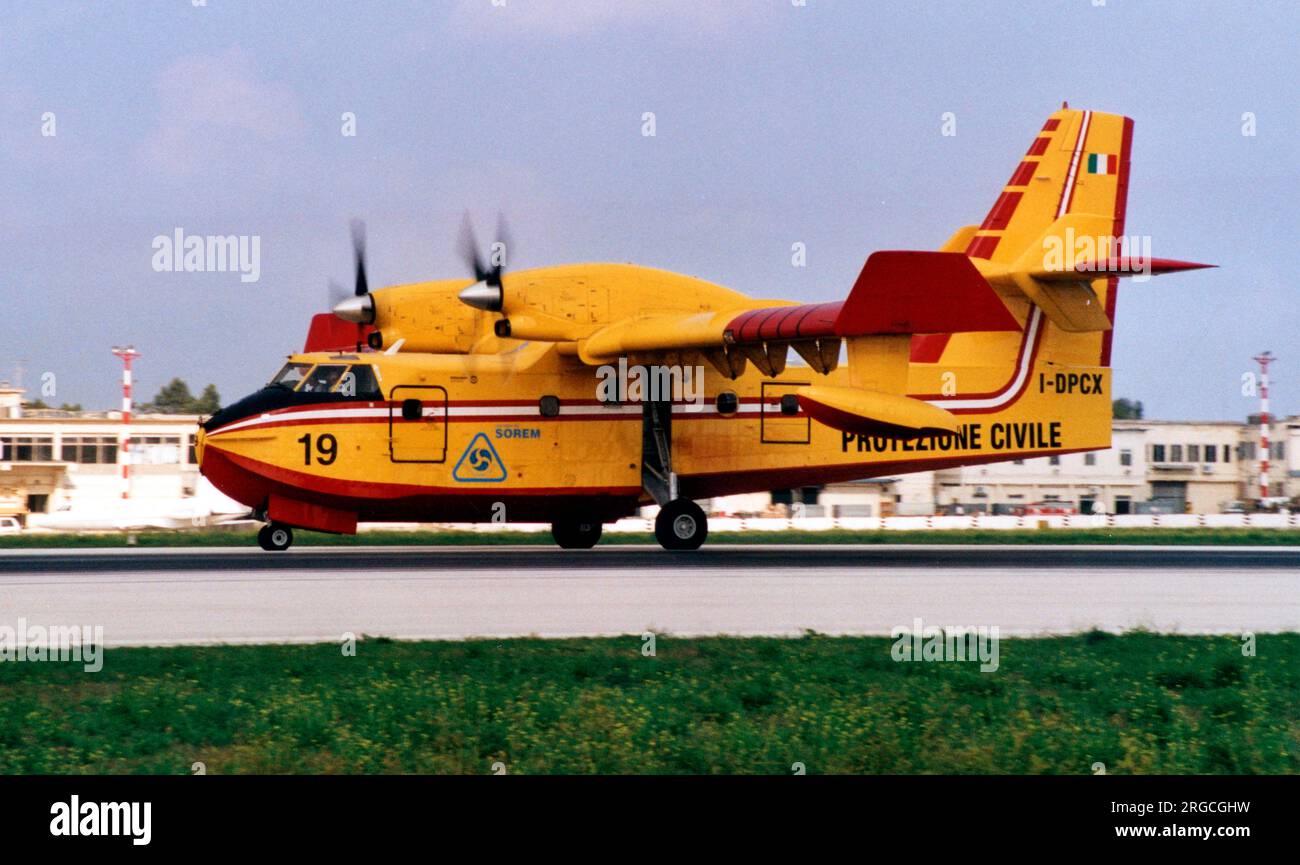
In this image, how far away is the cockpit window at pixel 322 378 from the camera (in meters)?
23.1

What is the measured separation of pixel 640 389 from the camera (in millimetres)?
24406

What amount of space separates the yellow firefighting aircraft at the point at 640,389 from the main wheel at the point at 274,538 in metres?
0.04

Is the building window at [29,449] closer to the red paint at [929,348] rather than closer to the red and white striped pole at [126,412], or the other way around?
the red and white striped pole at [126,412]

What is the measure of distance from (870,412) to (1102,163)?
1039 cm

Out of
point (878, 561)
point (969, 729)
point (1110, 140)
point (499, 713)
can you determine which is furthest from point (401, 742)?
point (1110, 140)

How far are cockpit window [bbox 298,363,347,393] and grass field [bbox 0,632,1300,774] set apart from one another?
11.8 m

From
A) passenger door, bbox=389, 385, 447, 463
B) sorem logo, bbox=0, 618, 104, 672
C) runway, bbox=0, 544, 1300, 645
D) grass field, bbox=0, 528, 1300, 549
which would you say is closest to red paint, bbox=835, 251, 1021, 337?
runway, bbox=0, 544, 1300, 645

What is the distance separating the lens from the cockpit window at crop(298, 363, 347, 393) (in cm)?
2314

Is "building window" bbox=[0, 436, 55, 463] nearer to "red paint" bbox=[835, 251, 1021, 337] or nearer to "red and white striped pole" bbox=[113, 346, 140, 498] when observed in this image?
"red and white striped pole" bbox=[113, 346, 140, 498]

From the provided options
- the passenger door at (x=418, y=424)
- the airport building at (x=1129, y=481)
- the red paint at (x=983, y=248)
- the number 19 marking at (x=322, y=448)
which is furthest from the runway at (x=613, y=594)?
the airport building at (x=1129, y=481)
